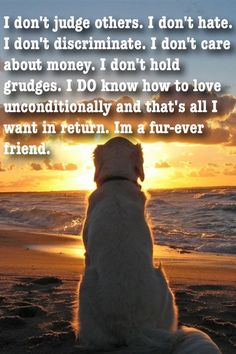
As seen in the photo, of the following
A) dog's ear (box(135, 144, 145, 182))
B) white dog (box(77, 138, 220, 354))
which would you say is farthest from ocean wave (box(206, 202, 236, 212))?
white dog (box(77, 138, 220, 354))

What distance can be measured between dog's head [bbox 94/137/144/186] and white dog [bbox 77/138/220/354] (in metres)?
0.50

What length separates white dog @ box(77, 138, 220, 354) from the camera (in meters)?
4.52

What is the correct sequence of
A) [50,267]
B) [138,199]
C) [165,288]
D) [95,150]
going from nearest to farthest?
[165,288] < [138,199] < [95,150] < [50,267]

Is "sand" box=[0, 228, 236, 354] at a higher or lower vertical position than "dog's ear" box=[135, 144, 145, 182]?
lower

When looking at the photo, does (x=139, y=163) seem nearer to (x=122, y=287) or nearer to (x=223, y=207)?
(x=122, y=287)

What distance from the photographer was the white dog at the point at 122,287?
14.8ft

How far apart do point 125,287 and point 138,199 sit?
1104mm

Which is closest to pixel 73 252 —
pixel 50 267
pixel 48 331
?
pixel 50 267

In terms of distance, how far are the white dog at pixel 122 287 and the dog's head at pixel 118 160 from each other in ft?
1.65

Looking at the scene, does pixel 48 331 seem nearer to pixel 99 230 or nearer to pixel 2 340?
pixel 2 340

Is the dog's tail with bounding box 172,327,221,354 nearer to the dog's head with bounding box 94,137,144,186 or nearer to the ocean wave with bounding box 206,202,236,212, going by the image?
the dog's head with bounding box 94,137,144,186

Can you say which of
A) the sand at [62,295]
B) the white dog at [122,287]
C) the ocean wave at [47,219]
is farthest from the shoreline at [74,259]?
the ocean wave at [47,219]

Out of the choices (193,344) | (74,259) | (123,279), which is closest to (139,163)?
(123,279)

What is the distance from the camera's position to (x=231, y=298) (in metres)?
7.90
